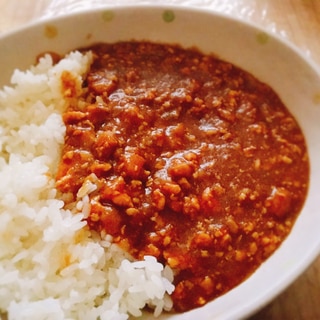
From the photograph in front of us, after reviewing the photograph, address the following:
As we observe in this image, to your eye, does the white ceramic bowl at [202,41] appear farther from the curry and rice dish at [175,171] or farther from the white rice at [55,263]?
the white rice at [55,263]

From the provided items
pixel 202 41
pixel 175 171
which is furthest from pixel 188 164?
pixel 202 41

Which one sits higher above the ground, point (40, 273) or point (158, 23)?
point (158, 23)

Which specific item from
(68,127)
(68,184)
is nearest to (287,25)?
(68,127)

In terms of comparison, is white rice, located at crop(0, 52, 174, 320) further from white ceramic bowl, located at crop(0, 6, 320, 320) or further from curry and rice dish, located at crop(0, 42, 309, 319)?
white ceramic bowl, located at crop(0, 6, 320, 320)

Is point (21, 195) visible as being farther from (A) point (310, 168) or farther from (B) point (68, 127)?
(A) point (310, 168)

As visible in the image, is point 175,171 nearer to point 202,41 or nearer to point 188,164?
point 188,164

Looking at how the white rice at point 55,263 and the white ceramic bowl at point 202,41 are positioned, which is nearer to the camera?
the white rice at point 55,263

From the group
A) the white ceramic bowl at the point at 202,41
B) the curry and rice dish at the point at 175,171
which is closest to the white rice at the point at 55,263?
the curry and rice dish at the point at 175,171

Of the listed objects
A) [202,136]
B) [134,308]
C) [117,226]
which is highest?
[202,136]
